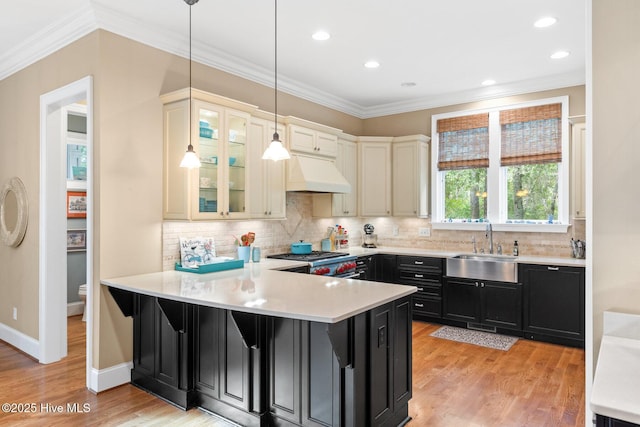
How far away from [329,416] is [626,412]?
1.61 m

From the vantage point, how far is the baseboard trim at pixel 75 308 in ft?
18.7

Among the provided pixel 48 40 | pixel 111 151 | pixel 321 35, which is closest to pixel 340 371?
pixel 111 151

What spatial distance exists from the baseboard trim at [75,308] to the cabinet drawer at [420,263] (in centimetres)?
435

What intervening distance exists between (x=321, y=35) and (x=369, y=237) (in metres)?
3.28

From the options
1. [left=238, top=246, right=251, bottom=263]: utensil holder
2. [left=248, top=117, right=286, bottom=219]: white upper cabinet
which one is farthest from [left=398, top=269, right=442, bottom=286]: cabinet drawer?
[left=238, top=246, right=251, bottom=263]: utensil holder

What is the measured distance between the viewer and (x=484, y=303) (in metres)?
4.83

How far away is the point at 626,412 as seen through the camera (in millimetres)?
1133

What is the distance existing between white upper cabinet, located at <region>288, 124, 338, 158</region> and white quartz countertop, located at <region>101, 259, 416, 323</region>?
5.53ft

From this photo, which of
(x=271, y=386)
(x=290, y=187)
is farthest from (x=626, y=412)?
(x=290, y=187)

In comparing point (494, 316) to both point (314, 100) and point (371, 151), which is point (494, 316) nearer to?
point (371, 151)

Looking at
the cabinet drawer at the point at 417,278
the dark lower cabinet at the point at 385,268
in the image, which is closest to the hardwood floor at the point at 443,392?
the cabinet drawer at the point at 417,278

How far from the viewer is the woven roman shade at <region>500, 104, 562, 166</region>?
493 centimetres

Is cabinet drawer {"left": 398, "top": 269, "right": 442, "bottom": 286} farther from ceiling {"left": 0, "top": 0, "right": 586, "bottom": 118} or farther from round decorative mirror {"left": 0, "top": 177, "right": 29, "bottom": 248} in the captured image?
round decorative mirror {"left": 0, "top": 177, "right": 29, "bottom": 248}

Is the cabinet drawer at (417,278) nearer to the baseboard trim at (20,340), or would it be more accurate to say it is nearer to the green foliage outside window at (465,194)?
the green foliage outside window at (465,194)
